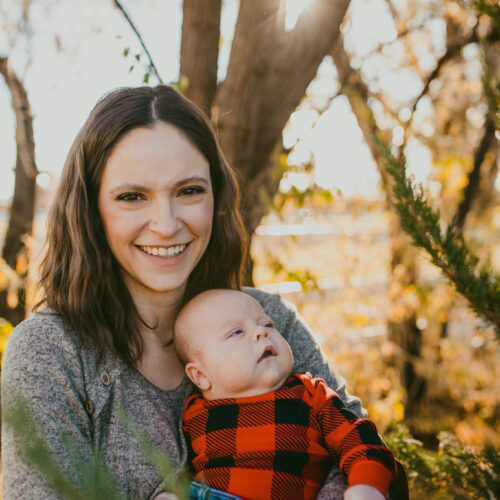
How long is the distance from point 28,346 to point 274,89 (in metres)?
1.55

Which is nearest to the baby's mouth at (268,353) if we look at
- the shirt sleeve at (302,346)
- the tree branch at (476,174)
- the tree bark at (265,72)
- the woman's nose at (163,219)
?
the shirt sleeve at (302,346)

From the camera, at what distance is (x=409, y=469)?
1682 millimetres

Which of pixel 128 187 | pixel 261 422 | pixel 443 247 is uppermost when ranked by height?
pixel 128 187

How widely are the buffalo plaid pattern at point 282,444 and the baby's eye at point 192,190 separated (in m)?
0.67

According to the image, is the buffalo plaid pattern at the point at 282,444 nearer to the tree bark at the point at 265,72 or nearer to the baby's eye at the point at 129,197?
the baby's eye at the point at 129,197

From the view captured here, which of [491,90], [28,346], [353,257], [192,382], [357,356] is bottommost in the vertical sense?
[357,356]

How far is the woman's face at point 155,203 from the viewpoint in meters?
1.69

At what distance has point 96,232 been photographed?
1.80 metres

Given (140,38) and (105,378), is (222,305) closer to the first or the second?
(105,378)

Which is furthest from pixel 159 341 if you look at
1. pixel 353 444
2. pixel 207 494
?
pixel 353 444

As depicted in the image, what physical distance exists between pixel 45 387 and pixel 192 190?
76 cm

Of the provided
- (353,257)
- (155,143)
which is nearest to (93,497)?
(155,143)

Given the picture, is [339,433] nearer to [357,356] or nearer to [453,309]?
[357,356]

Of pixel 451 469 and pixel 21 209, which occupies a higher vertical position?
pixel 451 469
